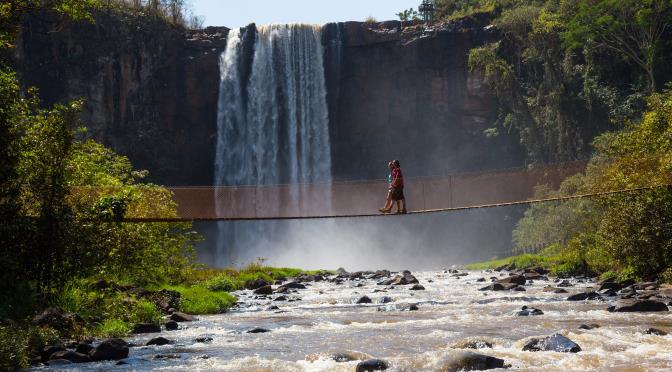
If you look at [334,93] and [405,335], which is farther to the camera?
[334,93]

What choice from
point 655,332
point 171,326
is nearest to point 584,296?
point 655,332

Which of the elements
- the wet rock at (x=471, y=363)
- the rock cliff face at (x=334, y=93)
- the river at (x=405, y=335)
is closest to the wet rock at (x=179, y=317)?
the river at (x=405, y=335)

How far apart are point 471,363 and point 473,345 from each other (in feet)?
6.07

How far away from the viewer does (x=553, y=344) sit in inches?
503

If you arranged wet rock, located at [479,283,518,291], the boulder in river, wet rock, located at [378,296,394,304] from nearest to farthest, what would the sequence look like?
the boulder in river → wet rock, located at [378,296,394,304] → wet rock, located at [479,283,518,291]

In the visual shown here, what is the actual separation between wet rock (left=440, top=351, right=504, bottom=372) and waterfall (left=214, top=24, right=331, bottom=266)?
4182 cm

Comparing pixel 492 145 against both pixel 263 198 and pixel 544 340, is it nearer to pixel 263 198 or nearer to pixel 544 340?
pixel 263 198

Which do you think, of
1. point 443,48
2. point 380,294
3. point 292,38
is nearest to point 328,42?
point 292,38

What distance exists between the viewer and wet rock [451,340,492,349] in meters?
13.3

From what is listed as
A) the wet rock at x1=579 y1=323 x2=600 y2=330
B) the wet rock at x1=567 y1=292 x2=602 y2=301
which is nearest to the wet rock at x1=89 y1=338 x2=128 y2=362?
the wet rock at x1=579 y1=323 x2=600 y2=330

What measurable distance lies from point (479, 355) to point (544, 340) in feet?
6.09

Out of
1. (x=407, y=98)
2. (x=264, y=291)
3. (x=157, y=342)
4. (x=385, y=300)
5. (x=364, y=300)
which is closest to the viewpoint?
(x=157, y=342)

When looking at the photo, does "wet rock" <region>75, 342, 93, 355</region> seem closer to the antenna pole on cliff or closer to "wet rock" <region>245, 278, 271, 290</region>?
"wet rock" <region>245, 278, 271, 290</region>

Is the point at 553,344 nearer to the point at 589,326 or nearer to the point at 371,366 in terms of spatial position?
the point at 589,326
